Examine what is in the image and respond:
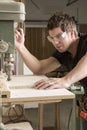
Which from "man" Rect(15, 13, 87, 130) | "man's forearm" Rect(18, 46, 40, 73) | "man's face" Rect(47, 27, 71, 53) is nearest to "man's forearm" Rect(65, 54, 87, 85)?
"man" Rect(15, 13, 87, 130)

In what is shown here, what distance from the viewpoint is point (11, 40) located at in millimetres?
1328

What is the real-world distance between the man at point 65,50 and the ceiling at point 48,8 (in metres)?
5.71

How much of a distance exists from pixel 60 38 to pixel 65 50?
0.14 metres

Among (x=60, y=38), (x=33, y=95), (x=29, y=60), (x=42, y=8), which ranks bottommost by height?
(x=33, y=95)

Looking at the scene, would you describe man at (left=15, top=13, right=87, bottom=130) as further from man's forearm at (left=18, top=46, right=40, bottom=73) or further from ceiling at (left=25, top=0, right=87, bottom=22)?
ceiling at (left=25, top=0, right=87, bottom=22)

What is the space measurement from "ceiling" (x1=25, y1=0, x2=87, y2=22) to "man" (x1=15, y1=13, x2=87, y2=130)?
5709 millimetres

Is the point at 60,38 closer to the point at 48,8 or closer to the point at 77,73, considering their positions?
the point at 77,73

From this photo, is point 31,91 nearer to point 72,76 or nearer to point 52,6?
point 72,76

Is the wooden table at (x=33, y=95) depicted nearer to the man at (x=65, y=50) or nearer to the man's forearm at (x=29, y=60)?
the man at (x=65, y=50)

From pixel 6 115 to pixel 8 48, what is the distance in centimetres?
150

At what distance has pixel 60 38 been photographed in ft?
6.27

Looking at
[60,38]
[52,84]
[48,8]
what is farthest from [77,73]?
[48,8]

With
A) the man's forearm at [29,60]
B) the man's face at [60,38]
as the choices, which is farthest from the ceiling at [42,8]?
the man's face at [60,38]

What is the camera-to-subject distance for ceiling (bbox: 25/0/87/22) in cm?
774
